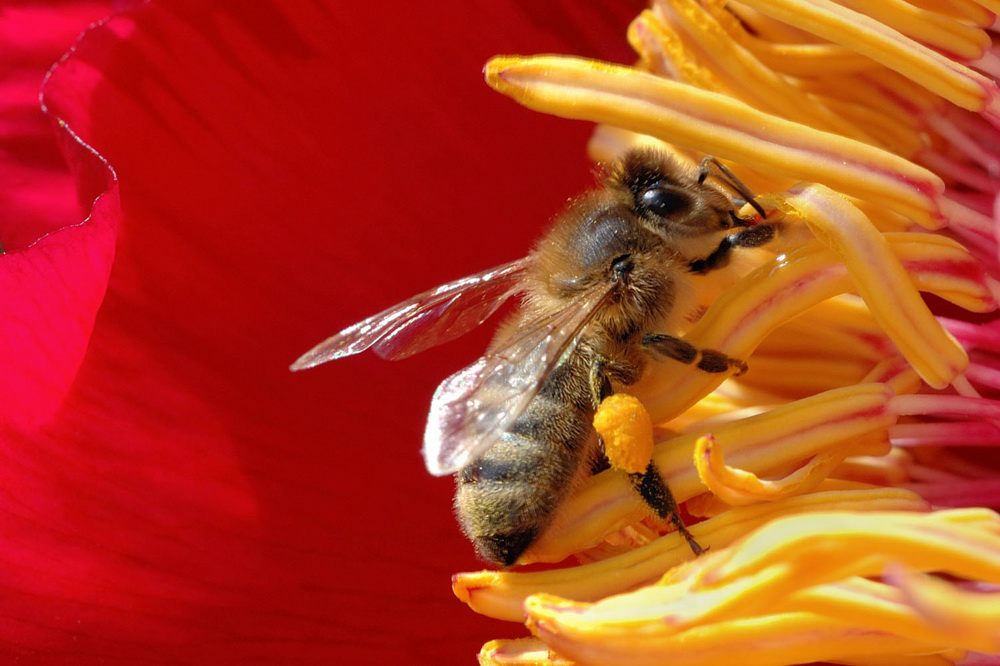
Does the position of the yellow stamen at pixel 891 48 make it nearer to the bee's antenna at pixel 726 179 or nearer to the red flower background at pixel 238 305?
the bee's antenna at pixel 726 179

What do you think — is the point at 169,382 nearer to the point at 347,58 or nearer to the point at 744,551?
the point at 347,58

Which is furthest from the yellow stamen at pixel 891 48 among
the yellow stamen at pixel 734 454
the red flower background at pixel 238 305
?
the red flower background at pixel 238 305

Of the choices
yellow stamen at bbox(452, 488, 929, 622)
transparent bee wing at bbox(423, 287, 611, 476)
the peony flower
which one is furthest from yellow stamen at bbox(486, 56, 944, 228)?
yellow stamen at bbox(452, 488, 929, 622)

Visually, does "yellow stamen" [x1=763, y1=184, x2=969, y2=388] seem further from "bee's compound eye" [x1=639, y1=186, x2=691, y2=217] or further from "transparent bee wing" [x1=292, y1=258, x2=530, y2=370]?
"transparent bee wing" [x1=292, y1=258, x2=530, y2=370]

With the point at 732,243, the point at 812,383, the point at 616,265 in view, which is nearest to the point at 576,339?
the point at 616,265

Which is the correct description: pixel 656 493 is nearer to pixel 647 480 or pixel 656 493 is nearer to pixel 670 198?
pixel 647 480

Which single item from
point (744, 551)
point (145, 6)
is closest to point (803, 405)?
point (744, 551)

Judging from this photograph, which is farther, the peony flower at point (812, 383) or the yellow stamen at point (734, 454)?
the yellow stamen at point (734, 454)

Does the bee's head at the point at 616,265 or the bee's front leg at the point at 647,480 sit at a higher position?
the bee's head at the point at 616,265
